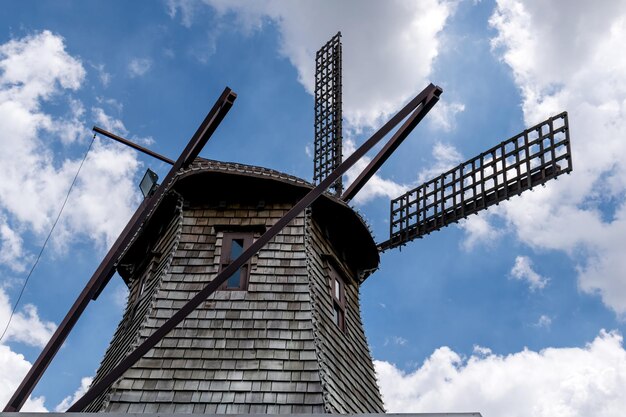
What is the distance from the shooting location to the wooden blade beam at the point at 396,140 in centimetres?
1145

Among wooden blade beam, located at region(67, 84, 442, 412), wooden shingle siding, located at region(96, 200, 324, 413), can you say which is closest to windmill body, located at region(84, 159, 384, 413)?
wooden shingle siding, located at region(96, 200, 324, 413)

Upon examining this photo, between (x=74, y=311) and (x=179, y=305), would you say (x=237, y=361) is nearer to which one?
(x=179, y=305)

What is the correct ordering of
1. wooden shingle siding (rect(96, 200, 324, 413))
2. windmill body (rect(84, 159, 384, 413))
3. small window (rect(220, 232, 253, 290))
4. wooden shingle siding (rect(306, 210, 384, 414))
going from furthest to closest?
small window (rect(220, 232, 253, 290)), wooden shingle siding (rect(306, 210, 384, 414)), windmill body (rect(84, 159, 384, 413)), wooden shingle siding (rect(96, 200, 324, 413))

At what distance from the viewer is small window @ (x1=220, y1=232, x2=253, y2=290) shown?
11.3m

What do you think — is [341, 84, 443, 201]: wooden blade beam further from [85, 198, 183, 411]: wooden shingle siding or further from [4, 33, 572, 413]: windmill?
[85, 198, 183, 411]: wooden shingle siding

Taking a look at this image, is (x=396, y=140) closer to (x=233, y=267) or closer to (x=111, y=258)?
(x=233, y=267)

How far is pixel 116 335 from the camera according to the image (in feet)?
41.5

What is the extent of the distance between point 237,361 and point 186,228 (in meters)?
2.65

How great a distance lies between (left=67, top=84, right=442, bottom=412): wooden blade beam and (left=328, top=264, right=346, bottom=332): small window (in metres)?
2.29

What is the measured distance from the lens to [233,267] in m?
9.62

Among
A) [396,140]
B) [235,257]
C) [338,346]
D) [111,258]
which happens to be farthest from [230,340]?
[396,140]

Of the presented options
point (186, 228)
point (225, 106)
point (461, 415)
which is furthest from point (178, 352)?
point (461, 415)

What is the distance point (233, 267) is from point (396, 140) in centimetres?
463

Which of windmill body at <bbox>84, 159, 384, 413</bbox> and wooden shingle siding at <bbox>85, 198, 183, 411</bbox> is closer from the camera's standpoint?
windmill body at <bbox>84, 159, 384, 413</bbox>
